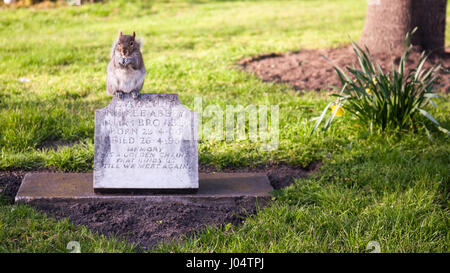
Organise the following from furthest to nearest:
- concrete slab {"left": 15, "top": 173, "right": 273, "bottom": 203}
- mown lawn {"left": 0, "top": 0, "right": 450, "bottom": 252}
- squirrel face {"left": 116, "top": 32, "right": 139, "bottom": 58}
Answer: concrete slab {"left": 15, "top": 173, "right": 273, "bottom": 203}
squirrel face {"left": 116, "top": 32, "right": 139, "bottom": 58}
mown lawn {"left": 0, "top": 0, "right": 450, "bottom": 252}

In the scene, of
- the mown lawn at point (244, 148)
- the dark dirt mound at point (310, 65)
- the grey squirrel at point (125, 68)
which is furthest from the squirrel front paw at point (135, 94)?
the dark dirt mound at point (310, 65)

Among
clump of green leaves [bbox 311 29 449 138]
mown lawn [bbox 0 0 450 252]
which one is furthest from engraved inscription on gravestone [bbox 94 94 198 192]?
clump of green leaves [bbox 311 29 449 138]

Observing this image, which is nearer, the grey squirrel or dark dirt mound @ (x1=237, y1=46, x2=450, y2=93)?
the grey squirrel

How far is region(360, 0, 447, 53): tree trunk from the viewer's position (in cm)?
671

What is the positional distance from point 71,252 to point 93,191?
0.86m

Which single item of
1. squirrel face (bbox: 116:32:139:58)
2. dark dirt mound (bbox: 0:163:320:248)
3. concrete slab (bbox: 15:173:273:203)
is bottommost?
dark dirt mound (bbox: 0:163:320:248)

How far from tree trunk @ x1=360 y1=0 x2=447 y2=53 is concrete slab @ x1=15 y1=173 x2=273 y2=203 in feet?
12.0

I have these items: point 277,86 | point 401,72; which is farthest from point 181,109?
point 277,86

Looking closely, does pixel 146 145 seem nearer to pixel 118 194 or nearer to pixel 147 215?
pixel 118 194

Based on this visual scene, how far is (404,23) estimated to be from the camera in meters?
6.76

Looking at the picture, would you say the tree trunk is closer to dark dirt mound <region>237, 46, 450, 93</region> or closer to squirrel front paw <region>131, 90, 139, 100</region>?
dark dirt mound <region>237, 46, 450, 93</region>

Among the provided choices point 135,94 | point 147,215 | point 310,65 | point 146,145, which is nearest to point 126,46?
point 135,94

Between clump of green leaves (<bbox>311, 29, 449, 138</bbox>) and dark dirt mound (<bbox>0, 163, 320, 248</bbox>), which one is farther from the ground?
clump of green leaves (<bbox>311, 29, 449, 138</bbox>)

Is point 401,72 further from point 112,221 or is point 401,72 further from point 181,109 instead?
point 112,221
